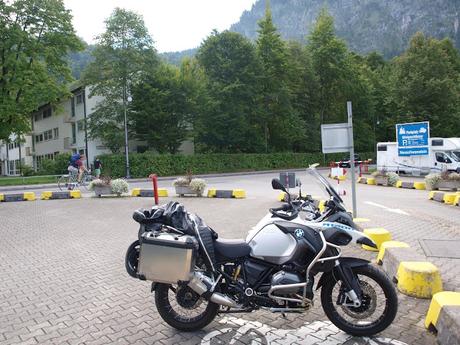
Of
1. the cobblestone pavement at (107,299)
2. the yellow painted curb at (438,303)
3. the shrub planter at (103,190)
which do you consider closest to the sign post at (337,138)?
the cobblestone pavement at (107,299)

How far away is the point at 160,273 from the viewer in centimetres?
382

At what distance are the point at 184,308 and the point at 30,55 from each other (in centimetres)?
3295

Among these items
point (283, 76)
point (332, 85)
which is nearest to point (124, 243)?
point (283, 76)

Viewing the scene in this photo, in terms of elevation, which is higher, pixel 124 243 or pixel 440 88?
pixel 440 88

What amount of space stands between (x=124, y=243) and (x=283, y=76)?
118 feet

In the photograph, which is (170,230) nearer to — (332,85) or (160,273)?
(160,273)

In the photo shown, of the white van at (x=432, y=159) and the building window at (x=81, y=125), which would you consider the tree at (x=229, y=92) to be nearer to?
the building window at (x=81, y=125)

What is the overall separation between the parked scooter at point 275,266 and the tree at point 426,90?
42.2m

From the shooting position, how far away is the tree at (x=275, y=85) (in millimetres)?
40656

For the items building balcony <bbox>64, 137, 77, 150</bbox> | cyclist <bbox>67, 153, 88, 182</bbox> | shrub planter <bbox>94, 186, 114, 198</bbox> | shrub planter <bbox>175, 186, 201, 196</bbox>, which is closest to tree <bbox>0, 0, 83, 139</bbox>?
building balcony <bbox>64, 137, 77, 150</bbox>

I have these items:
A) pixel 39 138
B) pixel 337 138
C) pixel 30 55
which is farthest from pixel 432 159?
pixel 39 138

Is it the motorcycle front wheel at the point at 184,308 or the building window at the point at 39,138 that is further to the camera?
the building window at the point at 39,138

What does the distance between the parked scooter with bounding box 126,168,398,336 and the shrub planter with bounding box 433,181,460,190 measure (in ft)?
53.7

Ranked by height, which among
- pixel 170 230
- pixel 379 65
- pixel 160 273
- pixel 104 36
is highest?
pixel 379 65
